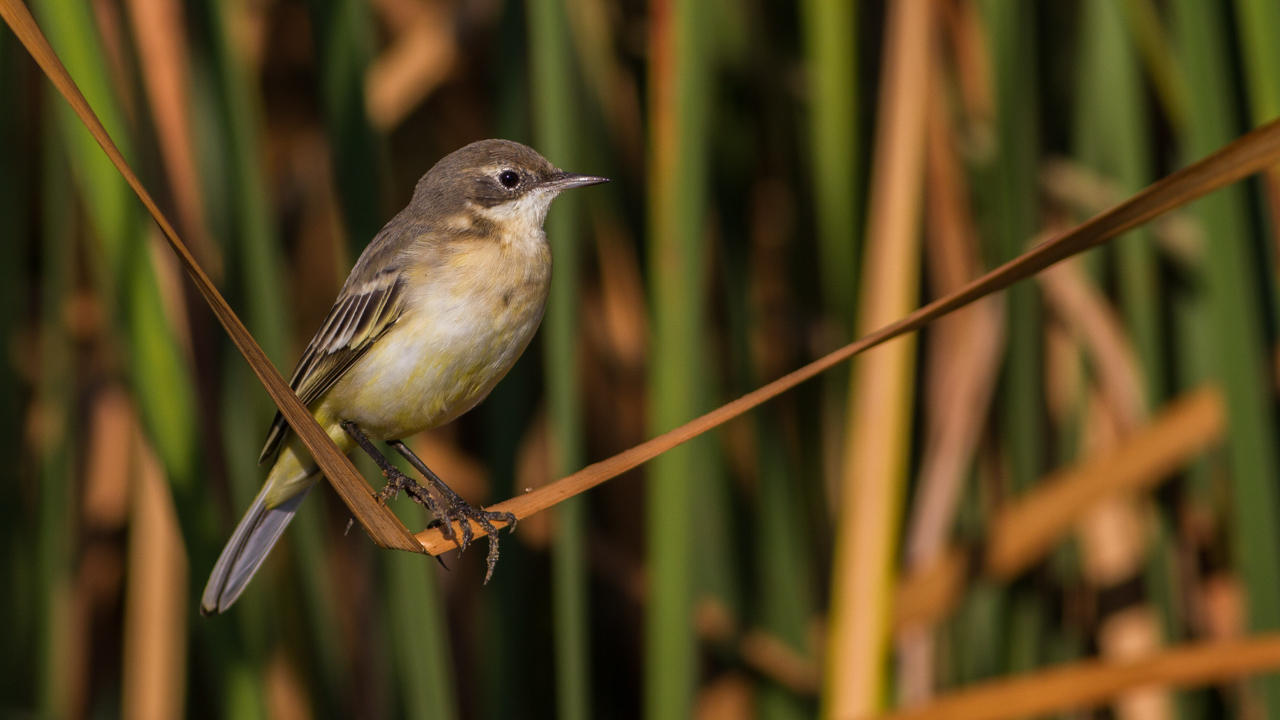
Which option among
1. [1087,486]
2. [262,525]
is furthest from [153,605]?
[1087,486]

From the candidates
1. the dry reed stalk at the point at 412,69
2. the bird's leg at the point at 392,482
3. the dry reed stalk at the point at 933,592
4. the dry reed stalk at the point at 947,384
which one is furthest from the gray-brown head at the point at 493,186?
the dry reed stalk at the point at 933,592

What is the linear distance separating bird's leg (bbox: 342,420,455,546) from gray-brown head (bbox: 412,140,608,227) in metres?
0.44

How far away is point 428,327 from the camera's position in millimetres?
1938

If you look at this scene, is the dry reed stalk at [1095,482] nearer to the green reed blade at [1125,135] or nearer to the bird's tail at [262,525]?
the green reed blade at [1125,135]

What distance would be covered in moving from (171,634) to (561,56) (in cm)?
159

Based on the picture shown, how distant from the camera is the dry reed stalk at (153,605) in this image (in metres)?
2.47

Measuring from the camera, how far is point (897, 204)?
218cm

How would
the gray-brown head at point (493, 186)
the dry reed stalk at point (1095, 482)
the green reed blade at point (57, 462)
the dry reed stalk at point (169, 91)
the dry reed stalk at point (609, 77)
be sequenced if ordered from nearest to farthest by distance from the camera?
1. the gray-brown head at point (493, 186)
2. the dry reed stalk at point (169, 91)
3. the green reed blade at point (57, 462)
4. the dry reed stalk at point (1095, 482)
5. the dry reed stalk at point (609, 77)

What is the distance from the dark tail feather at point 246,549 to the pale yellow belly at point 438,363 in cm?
28

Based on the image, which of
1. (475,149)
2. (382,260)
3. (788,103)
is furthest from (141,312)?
(788,103)

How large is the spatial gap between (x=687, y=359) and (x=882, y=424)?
16.3 inches

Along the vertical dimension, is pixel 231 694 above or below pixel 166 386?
below

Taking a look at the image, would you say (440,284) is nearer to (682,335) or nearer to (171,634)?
(682,335)

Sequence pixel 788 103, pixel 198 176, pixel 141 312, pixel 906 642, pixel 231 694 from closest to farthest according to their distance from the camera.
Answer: pixel 141 312 → pixel 231 694 → pixel 198 176 → pixel 906 642 → pixel 788 103
